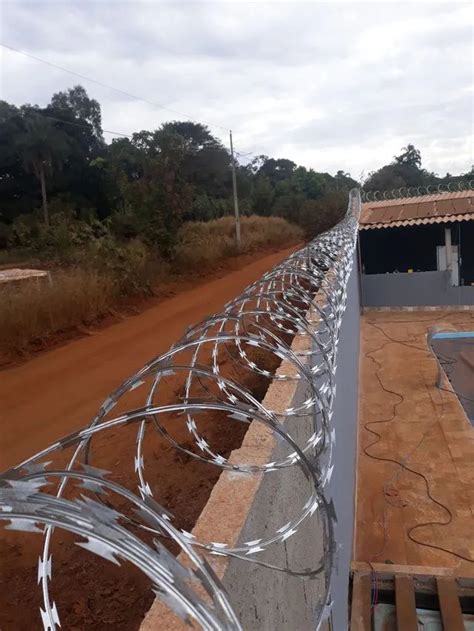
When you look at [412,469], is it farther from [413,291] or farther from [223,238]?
[223,238]

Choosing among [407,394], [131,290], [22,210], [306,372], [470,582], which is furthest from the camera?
[22,210]

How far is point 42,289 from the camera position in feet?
29.6

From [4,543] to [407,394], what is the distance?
6009mm

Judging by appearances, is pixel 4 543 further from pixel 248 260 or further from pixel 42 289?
pixel 248 260

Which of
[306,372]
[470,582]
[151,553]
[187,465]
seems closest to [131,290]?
[187,465]

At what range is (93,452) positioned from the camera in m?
4.41

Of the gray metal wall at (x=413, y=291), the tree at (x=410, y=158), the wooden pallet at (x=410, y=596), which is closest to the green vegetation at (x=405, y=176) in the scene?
the tree at (x=410, y=158)

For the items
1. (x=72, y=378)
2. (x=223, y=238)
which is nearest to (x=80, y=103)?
(x=223, y=238)

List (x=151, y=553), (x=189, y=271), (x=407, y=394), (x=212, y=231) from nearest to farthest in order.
A: (x=151, y=553)
(x=407, y=394)
(x=189, y=271)
(x=212, y=231)

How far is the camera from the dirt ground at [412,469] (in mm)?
4449

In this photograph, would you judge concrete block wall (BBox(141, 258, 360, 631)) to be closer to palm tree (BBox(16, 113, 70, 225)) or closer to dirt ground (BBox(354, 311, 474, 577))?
dirt ground (BBox(354, 311, 474, 577))

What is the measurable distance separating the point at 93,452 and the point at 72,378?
2.49 meters

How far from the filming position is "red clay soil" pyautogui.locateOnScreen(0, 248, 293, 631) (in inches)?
99.9

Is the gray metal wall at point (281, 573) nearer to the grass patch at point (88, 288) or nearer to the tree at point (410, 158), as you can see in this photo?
the grass patch at point (88, 288)
